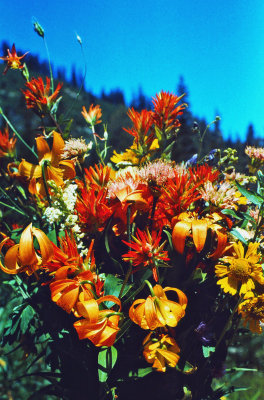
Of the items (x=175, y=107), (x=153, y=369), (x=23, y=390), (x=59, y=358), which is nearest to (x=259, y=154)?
(x=175, y=107)

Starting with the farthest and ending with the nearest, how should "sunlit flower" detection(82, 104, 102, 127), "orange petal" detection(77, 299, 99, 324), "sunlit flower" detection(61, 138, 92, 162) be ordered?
"sunlit flower" detection(82, 104, 102, 127) → "sunlit flower" detection(61, 138, 92, 162) → "orange petal" detection(77, 299, 99, 324)

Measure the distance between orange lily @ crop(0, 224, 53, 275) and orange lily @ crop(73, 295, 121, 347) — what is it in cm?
10

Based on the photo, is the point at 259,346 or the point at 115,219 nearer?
the point at 115,219

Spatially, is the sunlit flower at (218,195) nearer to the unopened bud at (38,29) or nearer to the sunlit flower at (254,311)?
the sunlit flower at (254,311)

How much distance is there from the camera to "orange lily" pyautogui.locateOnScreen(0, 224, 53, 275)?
49 centimetres

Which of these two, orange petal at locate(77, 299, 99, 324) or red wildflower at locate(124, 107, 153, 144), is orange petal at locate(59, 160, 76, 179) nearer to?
red wildflower at locate(124, 107, 153, 144)

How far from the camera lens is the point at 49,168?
641mm

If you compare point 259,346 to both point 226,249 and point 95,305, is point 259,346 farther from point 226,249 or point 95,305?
point 95,305

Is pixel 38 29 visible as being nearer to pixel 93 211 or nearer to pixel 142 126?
pixel 142 126

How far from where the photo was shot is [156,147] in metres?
0.71

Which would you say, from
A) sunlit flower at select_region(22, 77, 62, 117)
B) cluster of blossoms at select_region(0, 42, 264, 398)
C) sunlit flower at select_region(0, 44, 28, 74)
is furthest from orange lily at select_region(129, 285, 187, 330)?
sunlit flower at select_region(0, 44, 28, 74)

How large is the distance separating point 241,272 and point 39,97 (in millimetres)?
530

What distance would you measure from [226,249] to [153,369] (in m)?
0.24

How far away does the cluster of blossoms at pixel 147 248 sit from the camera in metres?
0.48
